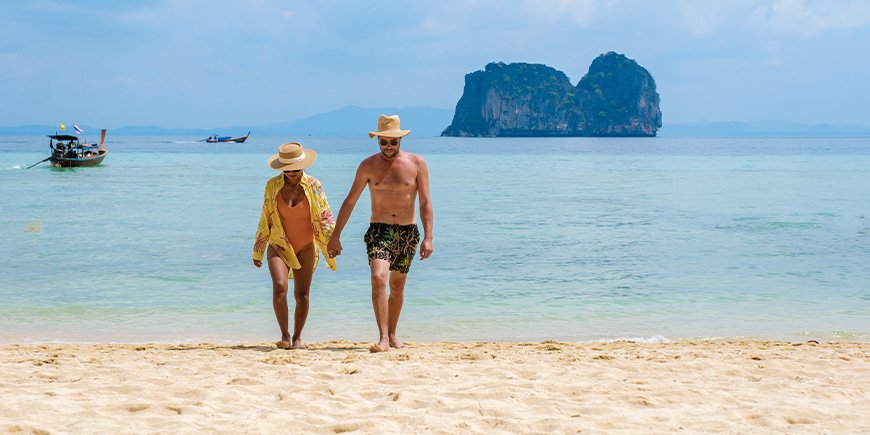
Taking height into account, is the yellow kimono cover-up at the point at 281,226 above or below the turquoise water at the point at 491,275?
above

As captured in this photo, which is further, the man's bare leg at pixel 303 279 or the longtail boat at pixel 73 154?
the longtail boat at pixel 73 154

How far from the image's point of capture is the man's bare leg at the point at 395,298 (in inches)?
255

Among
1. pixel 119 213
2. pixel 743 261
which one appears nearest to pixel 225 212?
pixel 119 213

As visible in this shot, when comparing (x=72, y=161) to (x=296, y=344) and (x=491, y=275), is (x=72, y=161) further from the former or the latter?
(x=296, y=344)

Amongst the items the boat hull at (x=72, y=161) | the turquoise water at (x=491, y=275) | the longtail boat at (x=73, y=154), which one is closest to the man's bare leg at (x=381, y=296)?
the turquoise water at (x=491, y=275)

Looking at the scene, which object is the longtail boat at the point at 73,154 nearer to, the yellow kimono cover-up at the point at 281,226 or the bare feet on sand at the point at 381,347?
the yellow kimono cover-up at the point at 281,226

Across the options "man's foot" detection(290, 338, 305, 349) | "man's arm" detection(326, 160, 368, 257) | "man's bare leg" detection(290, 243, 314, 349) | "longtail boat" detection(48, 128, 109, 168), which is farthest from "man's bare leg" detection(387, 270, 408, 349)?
"longtail boat" detection(48, 128, 109, 168)

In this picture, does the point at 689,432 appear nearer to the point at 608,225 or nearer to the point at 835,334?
the point at 835,334

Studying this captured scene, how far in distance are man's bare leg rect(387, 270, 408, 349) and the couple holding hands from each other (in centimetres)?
1

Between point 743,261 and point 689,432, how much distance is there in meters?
10.4

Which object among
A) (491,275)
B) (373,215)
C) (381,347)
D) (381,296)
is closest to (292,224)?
(373,215)

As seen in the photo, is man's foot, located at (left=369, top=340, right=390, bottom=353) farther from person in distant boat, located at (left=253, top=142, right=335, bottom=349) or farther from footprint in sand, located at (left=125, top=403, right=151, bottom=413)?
footprint in sand, located at (left=125, top=403, right=151, bottom=413)

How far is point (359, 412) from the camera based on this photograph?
4.59 meters

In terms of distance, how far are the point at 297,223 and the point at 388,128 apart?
986 millimetres
